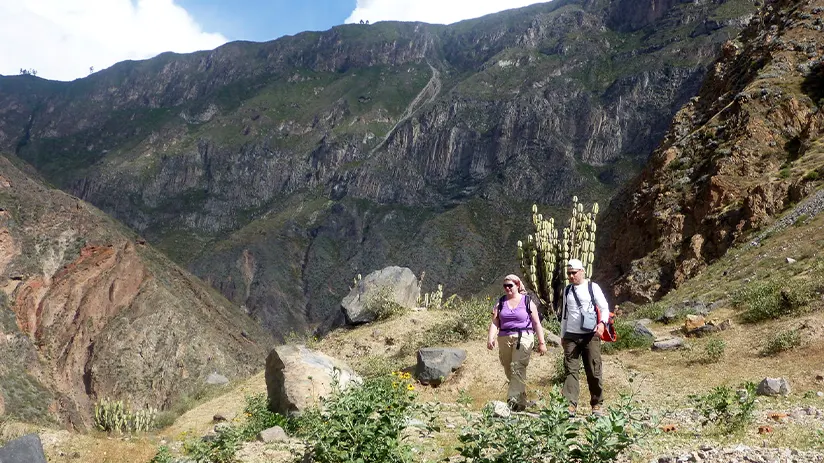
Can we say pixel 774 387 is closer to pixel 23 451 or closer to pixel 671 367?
pixel 671 367

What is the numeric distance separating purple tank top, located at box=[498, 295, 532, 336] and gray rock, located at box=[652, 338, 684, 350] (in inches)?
206

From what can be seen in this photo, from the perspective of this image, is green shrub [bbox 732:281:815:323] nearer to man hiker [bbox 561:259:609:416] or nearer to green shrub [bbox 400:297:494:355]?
green shrub [bbox 400:297:494:355]

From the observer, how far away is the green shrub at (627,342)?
12.5m

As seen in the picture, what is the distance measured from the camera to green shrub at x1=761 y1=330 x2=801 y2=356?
9.91 meters

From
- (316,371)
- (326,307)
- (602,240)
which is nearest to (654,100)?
(326,307)

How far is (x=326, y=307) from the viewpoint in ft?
494

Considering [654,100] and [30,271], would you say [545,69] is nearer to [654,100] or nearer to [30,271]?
[654,100]

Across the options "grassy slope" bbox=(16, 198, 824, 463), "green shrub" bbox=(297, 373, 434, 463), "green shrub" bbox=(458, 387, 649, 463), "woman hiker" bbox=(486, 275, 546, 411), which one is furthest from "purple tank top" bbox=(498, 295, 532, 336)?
"green shrub" bbox=(458, 387, 649, 463)

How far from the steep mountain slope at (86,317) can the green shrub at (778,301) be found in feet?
171

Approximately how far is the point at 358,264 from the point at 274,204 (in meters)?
51.9

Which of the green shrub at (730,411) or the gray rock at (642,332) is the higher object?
the green shrub at (730,411)

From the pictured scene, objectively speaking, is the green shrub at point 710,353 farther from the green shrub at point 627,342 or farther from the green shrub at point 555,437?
the green shrub at point 555,437

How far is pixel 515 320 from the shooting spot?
7949 mm

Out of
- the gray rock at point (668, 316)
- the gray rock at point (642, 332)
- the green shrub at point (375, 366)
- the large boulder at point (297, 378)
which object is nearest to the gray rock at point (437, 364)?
the green shrub at point (375, 366)
